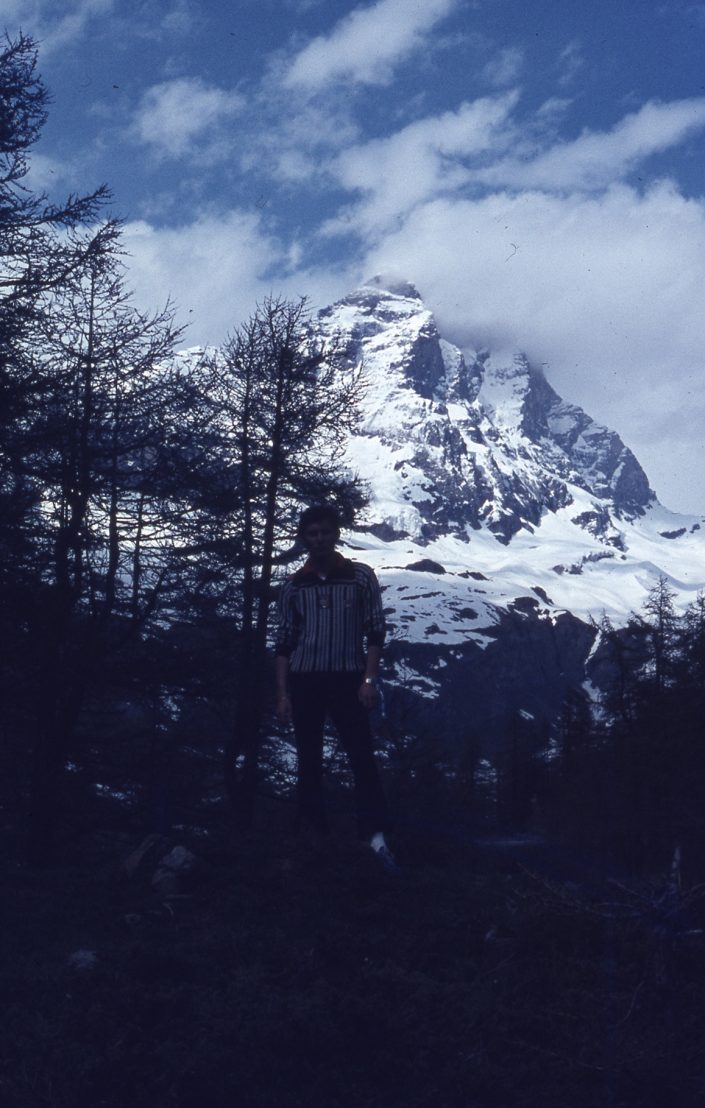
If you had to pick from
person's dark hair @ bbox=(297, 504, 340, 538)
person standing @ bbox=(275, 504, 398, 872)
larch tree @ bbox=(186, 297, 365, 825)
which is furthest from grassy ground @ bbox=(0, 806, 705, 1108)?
larch tree @ bbox=(186, 297, 365, 825)

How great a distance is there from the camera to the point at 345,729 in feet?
23.0

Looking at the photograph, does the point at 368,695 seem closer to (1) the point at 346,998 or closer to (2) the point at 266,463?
(1) the point at 346,998

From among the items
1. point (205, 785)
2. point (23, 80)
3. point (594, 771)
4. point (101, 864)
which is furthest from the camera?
point (594, 771)

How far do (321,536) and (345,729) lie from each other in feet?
4.05

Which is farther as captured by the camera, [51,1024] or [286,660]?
[286,660]

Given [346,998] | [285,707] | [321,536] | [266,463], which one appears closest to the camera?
[346,998]

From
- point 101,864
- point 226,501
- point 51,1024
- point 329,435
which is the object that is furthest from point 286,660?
point 329,435

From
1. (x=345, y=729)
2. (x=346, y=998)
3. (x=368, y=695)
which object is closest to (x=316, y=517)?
(x=368, y=695)

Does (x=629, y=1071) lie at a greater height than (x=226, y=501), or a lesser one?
lesser

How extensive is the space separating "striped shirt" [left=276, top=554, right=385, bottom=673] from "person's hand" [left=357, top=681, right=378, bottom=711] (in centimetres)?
24

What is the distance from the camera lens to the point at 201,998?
464 cm

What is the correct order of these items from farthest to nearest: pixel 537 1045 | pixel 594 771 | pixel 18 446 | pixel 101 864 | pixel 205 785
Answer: pixel 594 771
pixel 205 785
pixel 18 446
pixel 101 864
pixel 537 1045

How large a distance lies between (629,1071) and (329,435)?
503 inches

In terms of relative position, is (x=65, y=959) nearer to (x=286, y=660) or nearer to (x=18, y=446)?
(x=286, y=660)
